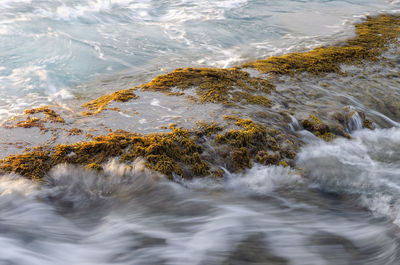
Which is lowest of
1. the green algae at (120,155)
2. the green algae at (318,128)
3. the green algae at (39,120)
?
the green algae at (318,128)

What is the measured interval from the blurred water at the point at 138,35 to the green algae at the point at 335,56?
808 mm

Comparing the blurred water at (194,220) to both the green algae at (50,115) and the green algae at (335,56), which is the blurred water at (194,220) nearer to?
the green algae at (50,115)

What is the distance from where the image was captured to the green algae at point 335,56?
260 inches

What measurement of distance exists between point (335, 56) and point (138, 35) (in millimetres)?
6372

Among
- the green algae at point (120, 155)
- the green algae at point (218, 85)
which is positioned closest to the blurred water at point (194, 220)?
the green algae at point (120, 155)

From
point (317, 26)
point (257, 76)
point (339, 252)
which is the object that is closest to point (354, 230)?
point (339, 252)

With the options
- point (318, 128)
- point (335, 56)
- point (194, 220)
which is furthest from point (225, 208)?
point (335, 56)

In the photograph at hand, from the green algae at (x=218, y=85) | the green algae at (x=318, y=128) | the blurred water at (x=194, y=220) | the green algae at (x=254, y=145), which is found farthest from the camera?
the green algae at (x=218, y=85)

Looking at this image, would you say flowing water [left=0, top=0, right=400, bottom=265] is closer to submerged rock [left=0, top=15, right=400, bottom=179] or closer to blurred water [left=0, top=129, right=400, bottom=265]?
blurred water [left=0, top=129, right=400, bottom=265]

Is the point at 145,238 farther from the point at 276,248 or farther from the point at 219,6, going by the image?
the point at 219,6

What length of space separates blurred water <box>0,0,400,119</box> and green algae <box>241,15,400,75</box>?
0.81 meters

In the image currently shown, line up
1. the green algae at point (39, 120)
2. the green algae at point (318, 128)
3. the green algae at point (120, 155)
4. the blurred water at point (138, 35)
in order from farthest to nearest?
the blurred water at point (138, 35) < the green algae at point (318, 128) < the green algae at point (39, 120) < the green algae at point (120, 155)

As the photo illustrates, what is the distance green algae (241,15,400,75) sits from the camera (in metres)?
6.61

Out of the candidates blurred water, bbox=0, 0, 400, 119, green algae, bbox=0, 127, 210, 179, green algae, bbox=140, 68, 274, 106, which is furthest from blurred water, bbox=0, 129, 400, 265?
blurred water, bbox=0, 0, 400, 119
